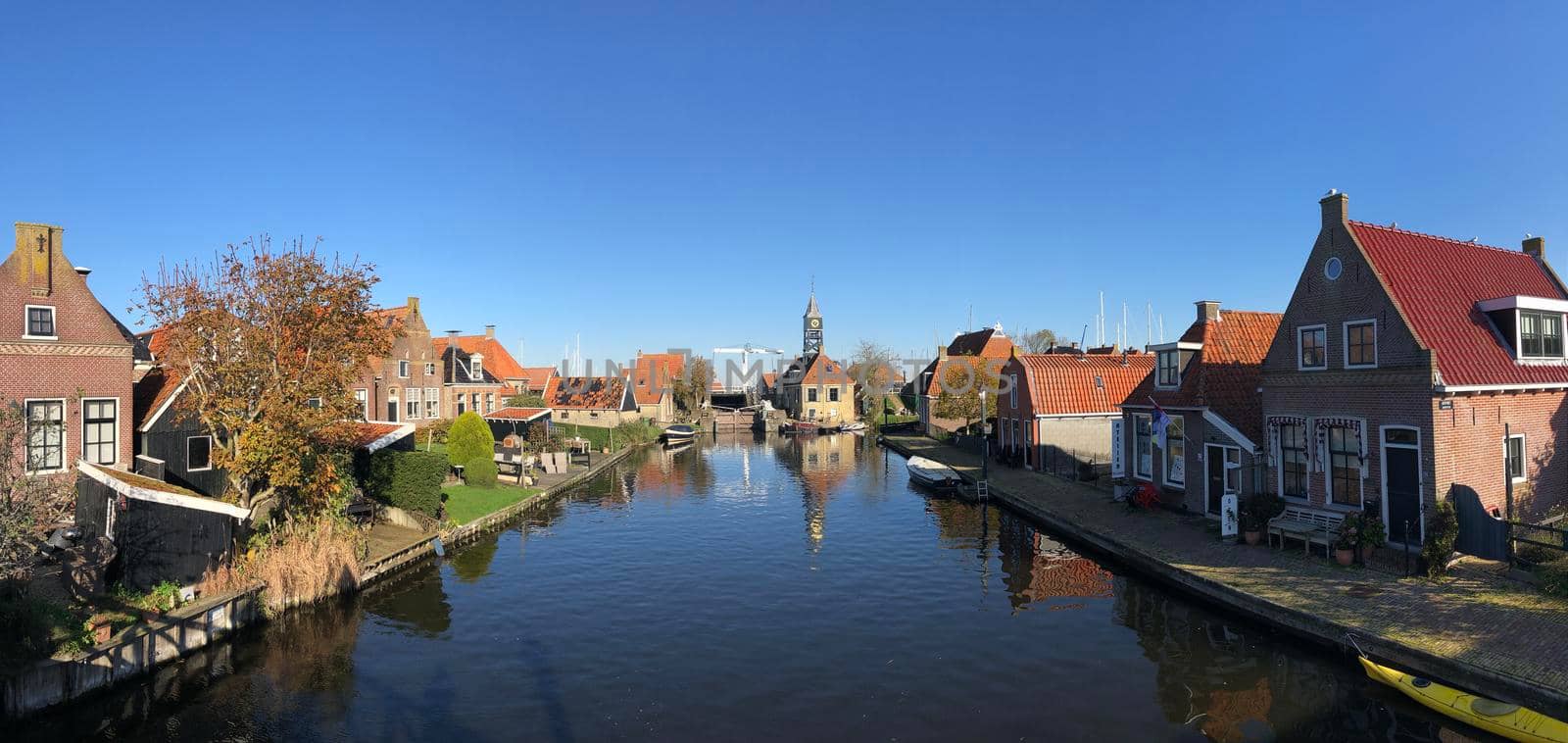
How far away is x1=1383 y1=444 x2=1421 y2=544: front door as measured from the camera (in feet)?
57.0

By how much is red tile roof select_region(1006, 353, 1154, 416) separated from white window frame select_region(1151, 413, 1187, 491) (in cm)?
1066

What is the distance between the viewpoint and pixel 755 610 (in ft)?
62.6

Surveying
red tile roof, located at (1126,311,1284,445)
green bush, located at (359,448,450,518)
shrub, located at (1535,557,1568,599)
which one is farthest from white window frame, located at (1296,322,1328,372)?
green bush, located at (359,448,450,518)

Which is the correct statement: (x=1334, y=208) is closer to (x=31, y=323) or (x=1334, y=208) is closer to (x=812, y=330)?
(x=31, y=323)

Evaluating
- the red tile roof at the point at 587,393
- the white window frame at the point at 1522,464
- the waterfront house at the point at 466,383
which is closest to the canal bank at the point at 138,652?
the white window frame at the point at 1522,464

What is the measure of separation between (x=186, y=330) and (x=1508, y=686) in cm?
2626

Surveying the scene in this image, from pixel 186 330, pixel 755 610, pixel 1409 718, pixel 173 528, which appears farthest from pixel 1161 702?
pixel 186 330

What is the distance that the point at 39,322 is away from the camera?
776 inches

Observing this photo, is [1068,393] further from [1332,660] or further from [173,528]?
[173,528]

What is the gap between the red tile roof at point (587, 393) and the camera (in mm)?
70375

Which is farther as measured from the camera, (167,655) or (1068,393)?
(1068,393)

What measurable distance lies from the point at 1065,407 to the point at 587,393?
4648 centimetres

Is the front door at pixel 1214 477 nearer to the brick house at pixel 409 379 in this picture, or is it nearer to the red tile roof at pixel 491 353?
the brick house at pixel 409 379

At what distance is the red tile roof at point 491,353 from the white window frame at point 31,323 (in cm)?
3860
